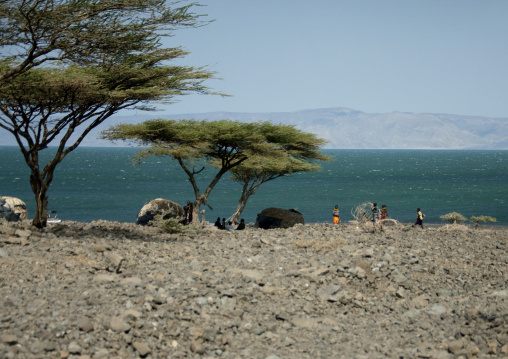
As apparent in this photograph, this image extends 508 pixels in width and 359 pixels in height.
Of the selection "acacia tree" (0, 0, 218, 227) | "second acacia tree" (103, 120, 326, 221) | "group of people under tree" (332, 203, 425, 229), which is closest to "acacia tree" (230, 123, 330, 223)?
"second acacia tree" (103, 120, 326, 221)

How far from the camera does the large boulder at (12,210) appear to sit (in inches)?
972

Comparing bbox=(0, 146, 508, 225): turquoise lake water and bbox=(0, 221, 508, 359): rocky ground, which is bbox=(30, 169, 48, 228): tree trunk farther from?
bbox=(0, 146, 508, 225): turquoise lake water

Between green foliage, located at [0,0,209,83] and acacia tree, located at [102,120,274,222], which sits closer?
green foliage, located at [0,0,209,83]

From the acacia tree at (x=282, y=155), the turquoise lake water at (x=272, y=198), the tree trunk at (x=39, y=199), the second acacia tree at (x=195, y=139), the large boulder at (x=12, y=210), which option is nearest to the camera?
the tree trunk at (x=39, y=199)

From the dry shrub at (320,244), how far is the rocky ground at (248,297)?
0.04 metres

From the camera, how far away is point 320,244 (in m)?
16.4

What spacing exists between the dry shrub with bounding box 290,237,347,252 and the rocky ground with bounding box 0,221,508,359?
4 centimetres

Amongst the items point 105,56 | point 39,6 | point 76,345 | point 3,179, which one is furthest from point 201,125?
point 3,179

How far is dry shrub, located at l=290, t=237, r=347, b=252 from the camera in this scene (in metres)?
16.2

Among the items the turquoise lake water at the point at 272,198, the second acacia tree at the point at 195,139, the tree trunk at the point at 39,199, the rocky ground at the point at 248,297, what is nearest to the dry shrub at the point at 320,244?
the rocky ground at the point at 248,297

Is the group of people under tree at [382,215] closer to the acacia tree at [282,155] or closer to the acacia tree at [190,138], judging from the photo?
the acacia tree at [282,155]

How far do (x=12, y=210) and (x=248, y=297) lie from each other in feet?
56.3

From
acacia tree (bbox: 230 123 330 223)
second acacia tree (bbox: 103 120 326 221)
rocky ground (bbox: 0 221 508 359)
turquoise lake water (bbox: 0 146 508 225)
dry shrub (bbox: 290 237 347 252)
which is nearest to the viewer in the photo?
rocky ground (bbox: 0 221 508 359)

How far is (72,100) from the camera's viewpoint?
56.2 ft
